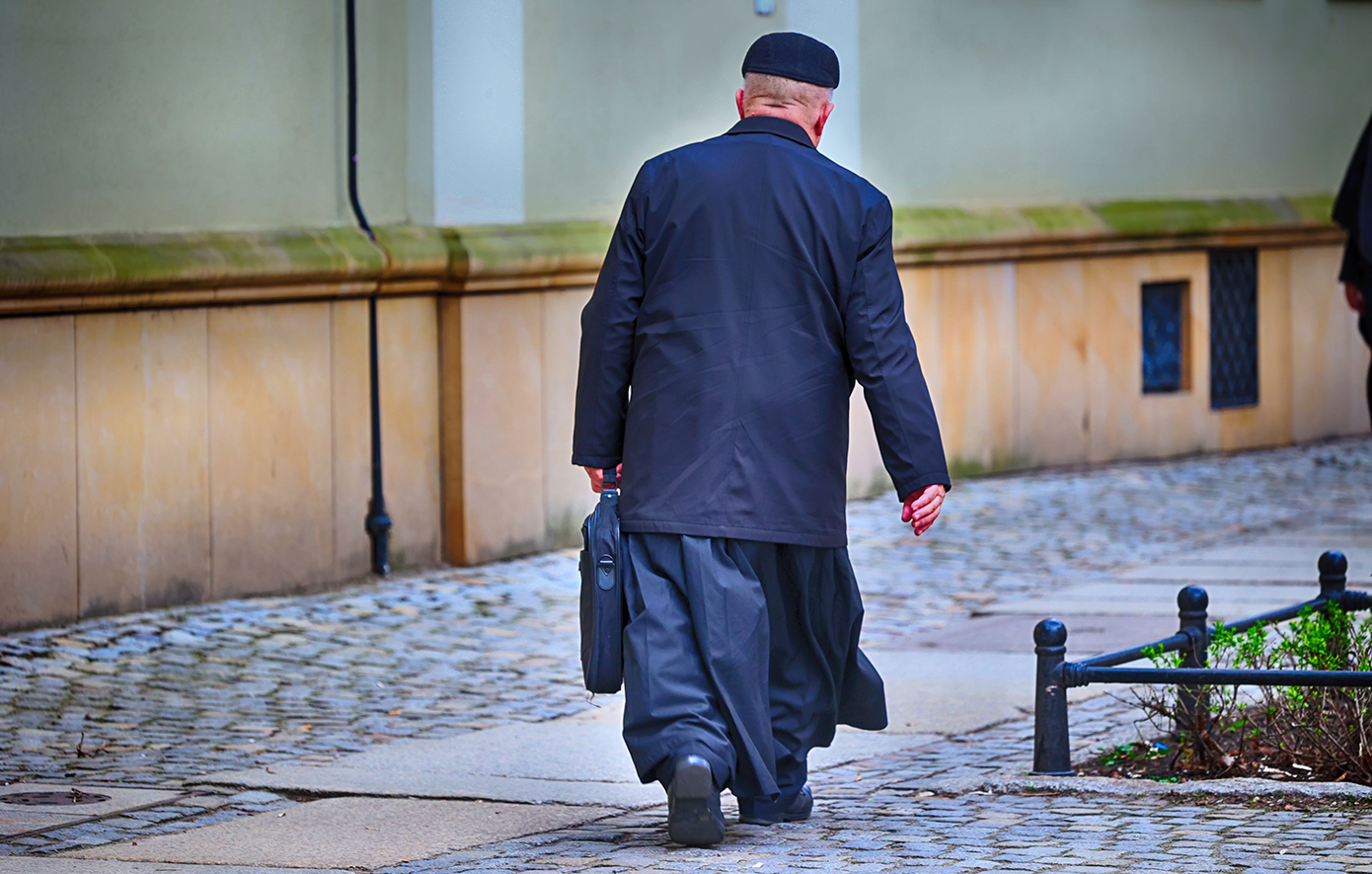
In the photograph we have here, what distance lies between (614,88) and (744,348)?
603cm

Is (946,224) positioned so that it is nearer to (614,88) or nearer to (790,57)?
(614,88)

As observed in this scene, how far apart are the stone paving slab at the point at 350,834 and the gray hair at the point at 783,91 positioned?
5.75 ft

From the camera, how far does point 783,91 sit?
5.20 m

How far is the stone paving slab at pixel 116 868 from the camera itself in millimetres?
4746

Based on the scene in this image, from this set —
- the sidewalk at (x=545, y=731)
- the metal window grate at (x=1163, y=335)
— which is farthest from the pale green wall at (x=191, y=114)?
the metal window grate at (x=1163, y=335)

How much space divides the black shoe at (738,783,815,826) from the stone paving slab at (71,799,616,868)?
1.41 feet

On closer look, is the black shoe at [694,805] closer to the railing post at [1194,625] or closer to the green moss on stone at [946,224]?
the railing post at [1194,625]

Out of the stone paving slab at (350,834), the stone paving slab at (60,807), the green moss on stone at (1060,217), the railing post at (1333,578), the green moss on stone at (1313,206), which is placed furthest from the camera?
the green moss on stone at (1313,206)

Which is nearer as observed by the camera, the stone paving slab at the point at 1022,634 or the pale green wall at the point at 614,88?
the stone paving slab at the point at 1022,634

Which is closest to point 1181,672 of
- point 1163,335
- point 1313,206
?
point 1163,335

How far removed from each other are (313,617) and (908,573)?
2.68 metres

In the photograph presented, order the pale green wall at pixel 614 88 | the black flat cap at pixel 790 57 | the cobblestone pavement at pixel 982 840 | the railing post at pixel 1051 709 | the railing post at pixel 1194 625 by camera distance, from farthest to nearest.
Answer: the pale green wall at pixel 614 88, the railing post at pixel 1194 625, the railing post at pixel 1051 709, the black flat cap at pixel 790 57, the cobblestone pavement at pixel 982 840

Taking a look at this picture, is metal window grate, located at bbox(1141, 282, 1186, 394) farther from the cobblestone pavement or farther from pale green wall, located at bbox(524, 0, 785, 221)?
the cobblestone pavement

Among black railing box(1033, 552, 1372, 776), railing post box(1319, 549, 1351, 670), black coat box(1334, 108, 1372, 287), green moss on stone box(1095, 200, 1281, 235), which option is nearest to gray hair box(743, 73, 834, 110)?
black railing box(1033, 552, 1372, 776)
